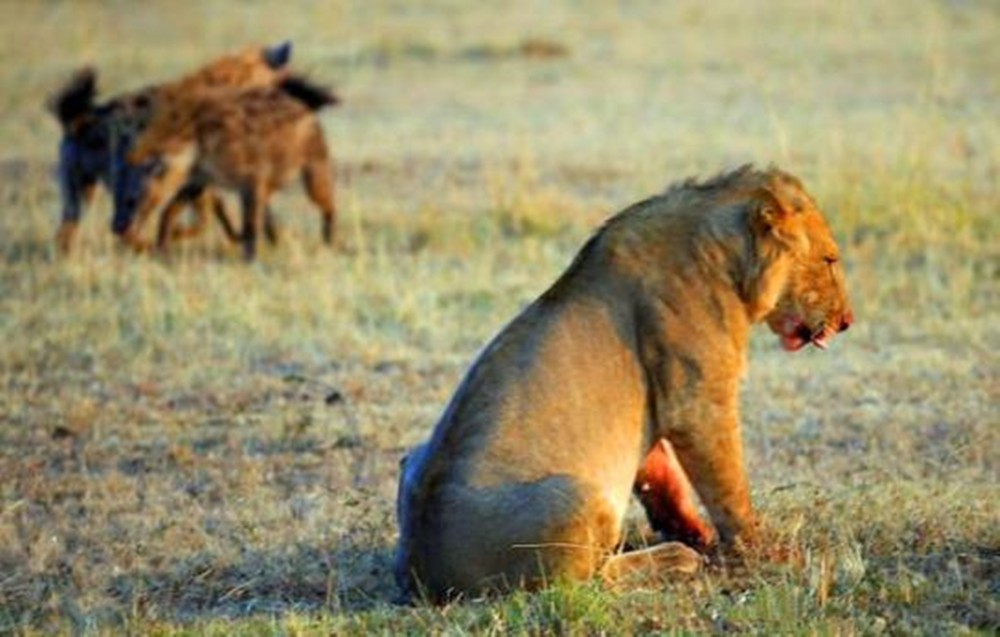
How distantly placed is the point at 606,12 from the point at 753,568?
918 inches

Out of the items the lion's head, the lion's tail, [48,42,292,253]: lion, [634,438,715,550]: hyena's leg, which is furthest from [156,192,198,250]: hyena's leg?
the lion's tail

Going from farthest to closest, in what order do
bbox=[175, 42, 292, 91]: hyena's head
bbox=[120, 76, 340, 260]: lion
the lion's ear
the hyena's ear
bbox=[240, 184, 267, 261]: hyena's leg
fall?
the hyena's ear < bbox=[175, 42, 292, 91]: hyena's head < bbox=[120, 76, 340, 260]: lion < bbox=[240, 184, 267, 261]: hyena's leg < the lion's ear

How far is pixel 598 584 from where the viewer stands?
620 centimetres

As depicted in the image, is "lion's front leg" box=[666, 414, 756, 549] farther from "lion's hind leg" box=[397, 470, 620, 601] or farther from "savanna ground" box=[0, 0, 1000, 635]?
"lion's hind leg" box=[397, 470, 620, 601]

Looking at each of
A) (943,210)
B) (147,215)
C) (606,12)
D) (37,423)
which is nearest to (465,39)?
(606,12)

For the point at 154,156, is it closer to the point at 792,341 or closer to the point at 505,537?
the point at 792,341

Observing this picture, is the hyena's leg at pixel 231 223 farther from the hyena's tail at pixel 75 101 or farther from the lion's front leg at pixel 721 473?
the lion's front leg at pixel 721 473

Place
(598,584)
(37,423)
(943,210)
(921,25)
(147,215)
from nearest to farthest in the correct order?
1. (598,584)
2. (37,423)
3. (943,210)
4. (147,215)
5. (921,25)

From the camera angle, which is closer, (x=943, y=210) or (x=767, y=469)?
(x=767, y=469)

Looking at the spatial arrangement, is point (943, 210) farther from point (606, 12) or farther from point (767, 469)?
point (606, 12)

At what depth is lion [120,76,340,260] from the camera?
A: 14.6 metres

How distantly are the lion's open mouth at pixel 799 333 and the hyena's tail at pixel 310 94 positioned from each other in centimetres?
840

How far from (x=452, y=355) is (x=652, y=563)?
14.8 feet

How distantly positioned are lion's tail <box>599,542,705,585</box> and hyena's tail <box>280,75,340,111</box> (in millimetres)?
8837
